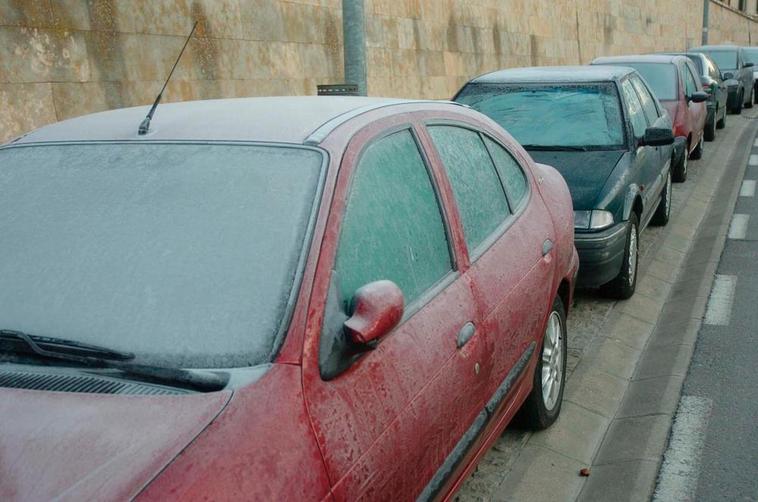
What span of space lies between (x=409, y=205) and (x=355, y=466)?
996 mm

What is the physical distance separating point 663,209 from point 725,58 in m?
15.4

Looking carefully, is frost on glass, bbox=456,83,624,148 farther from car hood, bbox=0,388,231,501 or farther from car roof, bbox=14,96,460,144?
car hood, bbox=0,388,231,501

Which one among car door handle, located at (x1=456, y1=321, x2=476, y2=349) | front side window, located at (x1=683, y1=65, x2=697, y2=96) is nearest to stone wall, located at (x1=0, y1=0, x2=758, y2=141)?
front side window, located at (x1=683, y1=65, x2=697, y2=96)

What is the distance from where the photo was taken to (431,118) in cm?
314

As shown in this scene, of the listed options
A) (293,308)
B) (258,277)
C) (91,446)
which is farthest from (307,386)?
(91,446)

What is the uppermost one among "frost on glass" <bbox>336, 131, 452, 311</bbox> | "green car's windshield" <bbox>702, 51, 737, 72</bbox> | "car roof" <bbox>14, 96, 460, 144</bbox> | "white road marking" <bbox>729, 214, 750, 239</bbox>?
"car roof" <bbox>14, 96, 460, 144</bbox>

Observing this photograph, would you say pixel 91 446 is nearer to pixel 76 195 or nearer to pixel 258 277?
pixel 258 277

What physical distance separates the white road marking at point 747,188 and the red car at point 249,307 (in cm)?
805

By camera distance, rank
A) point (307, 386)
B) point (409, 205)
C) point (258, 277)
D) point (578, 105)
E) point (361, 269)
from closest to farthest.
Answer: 1. point (307, 386)
2. point (258, 277)
3. point (361, 269)
4. point (409, 205)
5. point (578, 105)

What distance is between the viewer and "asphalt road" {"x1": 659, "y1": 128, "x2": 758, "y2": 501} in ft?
11.5

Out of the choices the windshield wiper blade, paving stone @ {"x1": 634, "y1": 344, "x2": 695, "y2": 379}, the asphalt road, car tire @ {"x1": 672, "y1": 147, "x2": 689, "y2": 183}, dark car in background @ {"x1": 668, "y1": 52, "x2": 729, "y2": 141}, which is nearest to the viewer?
the windshield wiper blade

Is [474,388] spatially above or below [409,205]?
below

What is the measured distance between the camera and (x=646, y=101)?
7.74m

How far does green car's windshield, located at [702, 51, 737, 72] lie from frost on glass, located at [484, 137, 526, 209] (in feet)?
65.1
